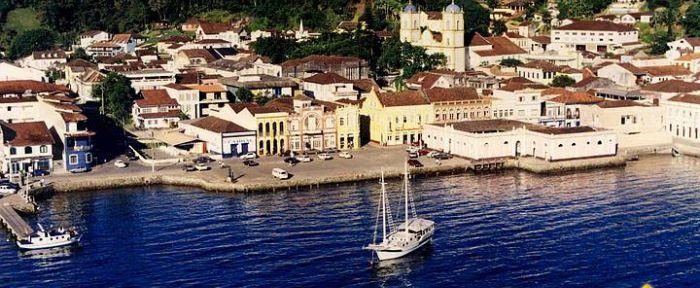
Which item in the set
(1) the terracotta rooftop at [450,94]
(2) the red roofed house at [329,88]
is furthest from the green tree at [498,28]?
(1) the terracotta rooftop at [450,94]

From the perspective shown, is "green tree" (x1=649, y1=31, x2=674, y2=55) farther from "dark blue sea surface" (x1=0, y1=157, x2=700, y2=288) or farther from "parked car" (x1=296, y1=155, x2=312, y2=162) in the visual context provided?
"parked car" (x1=296, y1=155, x2=312, y2=162)

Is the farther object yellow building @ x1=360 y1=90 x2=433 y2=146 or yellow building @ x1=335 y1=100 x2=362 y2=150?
yellow building @ x1=360 y1=90 x2=433 y2=146

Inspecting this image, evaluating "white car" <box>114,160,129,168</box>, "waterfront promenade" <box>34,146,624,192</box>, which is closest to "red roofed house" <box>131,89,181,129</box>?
"waterfront promenade" <box>34,146,624,192</box>

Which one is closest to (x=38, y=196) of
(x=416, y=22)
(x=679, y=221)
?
(x=679, y=221)

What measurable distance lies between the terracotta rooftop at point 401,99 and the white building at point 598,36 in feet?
77.9

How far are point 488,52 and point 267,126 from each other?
2698cm

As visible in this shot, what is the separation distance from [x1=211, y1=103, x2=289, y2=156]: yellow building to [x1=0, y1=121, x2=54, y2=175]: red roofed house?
900 cm

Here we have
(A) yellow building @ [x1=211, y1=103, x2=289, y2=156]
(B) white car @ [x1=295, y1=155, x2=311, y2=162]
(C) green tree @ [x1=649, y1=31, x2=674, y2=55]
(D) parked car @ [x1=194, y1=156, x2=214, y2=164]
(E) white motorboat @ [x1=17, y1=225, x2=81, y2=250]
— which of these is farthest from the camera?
(C) green tree @ [x1=649, y1=31, x2=674, y2=55]

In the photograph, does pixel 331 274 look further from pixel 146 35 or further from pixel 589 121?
pixel 146 35

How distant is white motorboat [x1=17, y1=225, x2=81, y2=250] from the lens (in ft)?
119

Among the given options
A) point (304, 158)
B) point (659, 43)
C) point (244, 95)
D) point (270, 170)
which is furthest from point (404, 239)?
point (659, 43)

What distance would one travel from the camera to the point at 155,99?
60.7 m

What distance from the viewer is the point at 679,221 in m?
39.2

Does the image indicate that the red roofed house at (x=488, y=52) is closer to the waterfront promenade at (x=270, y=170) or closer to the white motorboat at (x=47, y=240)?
the waterfront promenade at (x=270, y=170)
